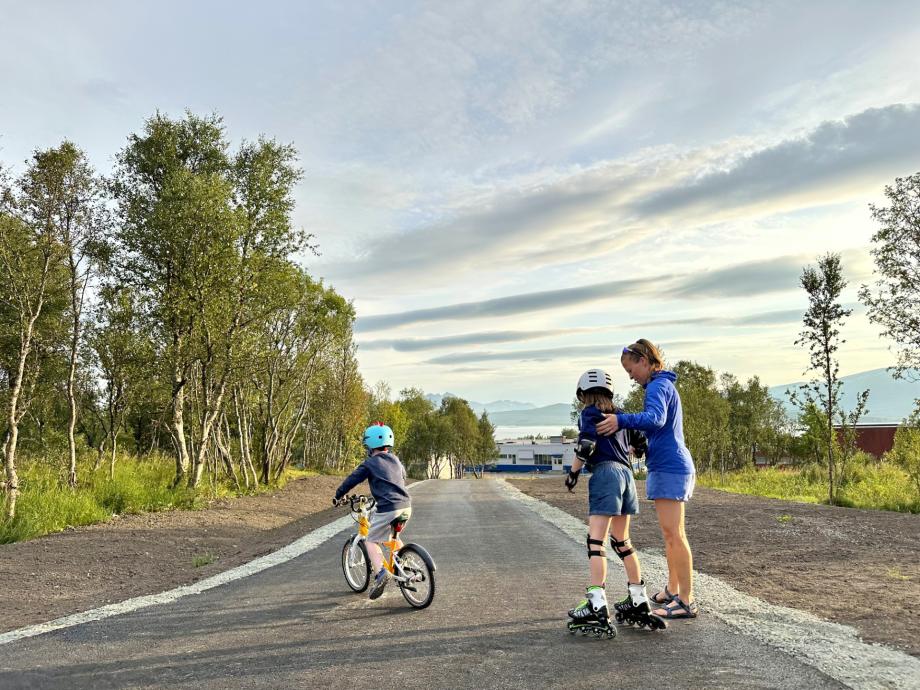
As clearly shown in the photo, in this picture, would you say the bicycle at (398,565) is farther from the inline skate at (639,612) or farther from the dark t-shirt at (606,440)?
the dark t-shirt at (606,440)

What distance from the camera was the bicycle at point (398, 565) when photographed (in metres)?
7.12

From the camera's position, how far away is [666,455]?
5996 mm

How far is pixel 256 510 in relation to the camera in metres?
21.4

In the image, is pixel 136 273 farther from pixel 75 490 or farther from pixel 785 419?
pixel 785 419

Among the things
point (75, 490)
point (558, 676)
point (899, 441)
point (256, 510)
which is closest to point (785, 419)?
point (899, 441)

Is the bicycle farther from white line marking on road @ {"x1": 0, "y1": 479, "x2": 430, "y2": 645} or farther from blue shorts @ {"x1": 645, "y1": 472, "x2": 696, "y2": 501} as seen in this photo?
blue shorts @ {"x1": 645, "y1": 472, "x2": 696, "y2": 501}

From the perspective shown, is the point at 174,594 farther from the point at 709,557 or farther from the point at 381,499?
the point at 709,557

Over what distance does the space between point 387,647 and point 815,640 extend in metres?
3.47

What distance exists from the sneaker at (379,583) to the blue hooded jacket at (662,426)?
10.1 feet

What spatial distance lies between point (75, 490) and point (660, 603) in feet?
51.4

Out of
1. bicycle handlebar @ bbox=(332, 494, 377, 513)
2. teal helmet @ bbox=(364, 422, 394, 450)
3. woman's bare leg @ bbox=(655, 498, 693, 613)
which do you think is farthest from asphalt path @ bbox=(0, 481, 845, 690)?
teal helmet @ bbox=(364, 422, 394, 450)

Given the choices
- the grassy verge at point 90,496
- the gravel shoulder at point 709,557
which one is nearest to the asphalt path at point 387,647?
the gravel shoulder at point 709,557

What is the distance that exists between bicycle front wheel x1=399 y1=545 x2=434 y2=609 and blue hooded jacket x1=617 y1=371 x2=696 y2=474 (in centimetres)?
258

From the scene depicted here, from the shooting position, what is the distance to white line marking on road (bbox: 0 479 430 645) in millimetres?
6734
